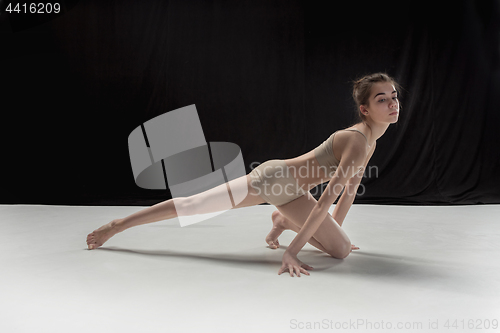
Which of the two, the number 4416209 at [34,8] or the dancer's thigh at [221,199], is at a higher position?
the number 4416209 at [34,8]

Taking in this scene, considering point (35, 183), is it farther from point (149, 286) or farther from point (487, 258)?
point (487, 258)

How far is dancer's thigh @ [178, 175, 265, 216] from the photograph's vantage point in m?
2.22

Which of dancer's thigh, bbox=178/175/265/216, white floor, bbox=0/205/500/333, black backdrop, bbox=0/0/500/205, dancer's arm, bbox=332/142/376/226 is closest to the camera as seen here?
white floor, bbox=0/205/500/333

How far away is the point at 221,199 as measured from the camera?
2.25 m

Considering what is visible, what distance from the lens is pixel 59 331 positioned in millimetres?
1324

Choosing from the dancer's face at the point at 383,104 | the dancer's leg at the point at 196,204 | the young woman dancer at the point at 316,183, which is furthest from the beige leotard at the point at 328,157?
the dancer's leg at the point at 196,204

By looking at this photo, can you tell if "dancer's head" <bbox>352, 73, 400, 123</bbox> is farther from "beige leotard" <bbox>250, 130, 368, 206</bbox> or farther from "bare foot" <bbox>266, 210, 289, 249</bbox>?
"bare foot" <bbox>266, 210, 289, 249</bbox>

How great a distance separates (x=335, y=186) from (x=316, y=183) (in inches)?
11.2

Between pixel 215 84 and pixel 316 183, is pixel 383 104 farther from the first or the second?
pixel 215 84

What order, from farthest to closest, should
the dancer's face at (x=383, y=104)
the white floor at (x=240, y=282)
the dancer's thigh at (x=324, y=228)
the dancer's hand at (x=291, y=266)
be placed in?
the dancer's thigh at (x=324, y=228), the dancer's face at (x=383, y=104), the dancer's hand at (x=291, y=266), the white floor at (x=240, y=282)

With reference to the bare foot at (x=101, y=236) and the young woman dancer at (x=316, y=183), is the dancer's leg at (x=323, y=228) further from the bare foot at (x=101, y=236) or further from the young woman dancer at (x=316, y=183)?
the bare foot at (x=101, y=236)

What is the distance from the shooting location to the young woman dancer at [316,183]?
1.92 metres

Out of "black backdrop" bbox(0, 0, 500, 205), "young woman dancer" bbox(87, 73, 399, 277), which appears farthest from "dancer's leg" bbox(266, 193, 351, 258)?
"black backdrop" bbox(0, 0, 500, 205)

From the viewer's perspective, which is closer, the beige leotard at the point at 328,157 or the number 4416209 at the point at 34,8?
the beige leotard at the point at 328,157
